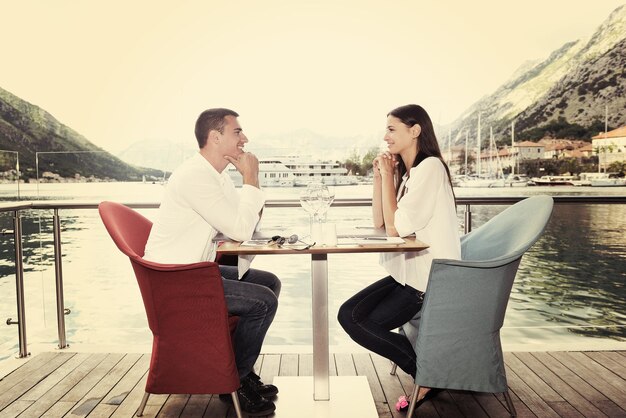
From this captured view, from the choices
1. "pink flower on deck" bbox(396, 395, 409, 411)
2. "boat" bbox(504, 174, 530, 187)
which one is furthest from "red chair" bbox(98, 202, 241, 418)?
"boat" bbox(504, 174, 530, 187)

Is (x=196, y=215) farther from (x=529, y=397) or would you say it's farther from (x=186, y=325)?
(x=529, y=397)

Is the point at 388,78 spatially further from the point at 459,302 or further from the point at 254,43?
the point at 459,302

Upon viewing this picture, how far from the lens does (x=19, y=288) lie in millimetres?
3143

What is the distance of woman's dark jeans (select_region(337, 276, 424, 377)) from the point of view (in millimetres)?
2148

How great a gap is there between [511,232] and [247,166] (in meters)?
1.14

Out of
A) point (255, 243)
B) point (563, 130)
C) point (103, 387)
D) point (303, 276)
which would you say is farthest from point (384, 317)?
point (563, 130)

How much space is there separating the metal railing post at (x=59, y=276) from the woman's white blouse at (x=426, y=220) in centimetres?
203


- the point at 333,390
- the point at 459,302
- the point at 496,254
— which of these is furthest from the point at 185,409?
the point at 496,254

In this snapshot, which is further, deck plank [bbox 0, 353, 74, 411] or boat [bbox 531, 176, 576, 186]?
boat [bbox 531, 176, 576, 186]

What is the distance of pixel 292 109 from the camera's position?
2378 cm

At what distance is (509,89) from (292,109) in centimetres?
1023

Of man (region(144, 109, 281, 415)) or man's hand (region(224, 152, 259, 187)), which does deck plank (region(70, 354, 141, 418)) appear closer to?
man (region(144, 109, 281, 415))

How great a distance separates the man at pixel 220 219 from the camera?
81.4 inches

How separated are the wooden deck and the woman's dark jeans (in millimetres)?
297
